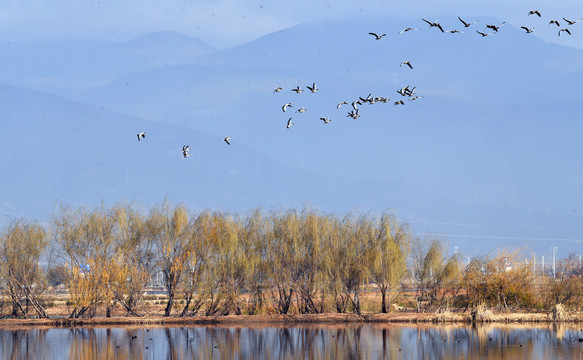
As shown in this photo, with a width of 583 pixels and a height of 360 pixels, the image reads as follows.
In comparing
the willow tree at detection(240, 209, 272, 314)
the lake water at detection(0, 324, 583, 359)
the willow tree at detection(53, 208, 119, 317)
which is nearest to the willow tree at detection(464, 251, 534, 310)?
the lake water at detection(0, 324, 583, 359)

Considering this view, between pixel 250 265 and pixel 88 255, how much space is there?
962 cm

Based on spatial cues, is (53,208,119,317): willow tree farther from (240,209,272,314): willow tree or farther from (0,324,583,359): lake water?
(240,209,272,314): willow tree

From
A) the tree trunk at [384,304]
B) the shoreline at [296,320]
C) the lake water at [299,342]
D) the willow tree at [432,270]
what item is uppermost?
the willow tree at [432,270]

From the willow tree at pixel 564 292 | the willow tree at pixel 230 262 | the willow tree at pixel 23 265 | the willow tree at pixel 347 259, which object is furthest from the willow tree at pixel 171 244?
the willow tree at pixel 564 292

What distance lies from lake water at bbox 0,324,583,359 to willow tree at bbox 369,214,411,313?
4.87 meters

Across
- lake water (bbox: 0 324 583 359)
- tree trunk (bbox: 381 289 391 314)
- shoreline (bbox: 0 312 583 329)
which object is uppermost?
tree trunk (bbox: 381 289 391 314)

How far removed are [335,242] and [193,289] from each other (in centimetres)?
880

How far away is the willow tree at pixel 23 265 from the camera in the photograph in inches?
2336

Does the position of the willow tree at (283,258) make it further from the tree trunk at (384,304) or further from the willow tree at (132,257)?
the willow tree at (132,257)

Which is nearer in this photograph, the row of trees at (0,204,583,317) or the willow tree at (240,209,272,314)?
the row of trees at (0,204,583,317)

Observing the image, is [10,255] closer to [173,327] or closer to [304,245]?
[173,327]

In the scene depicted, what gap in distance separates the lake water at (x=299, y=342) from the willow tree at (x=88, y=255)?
343 cm

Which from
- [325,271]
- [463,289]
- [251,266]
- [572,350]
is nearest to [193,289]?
[251,266]

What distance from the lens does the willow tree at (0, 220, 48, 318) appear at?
195 feet
